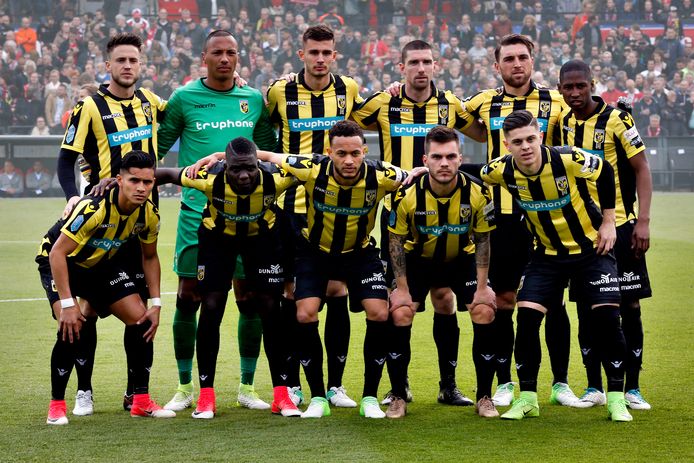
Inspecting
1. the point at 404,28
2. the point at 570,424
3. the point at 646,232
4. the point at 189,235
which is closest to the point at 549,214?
the point at 646,232

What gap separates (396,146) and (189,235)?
4.87 feet

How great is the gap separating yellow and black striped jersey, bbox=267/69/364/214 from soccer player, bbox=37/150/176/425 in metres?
1.03

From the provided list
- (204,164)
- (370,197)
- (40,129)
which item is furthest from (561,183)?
(40,129)

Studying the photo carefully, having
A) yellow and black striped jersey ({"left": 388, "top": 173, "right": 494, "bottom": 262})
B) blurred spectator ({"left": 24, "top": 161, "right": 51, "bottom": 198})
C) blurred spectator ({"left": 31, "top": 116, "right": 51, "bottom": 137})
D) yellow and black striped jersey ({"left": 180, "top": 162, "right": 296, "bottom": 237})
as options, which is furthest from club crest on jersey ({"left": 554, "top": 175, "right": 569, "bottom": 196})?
blurred spectator ({"left": 31, "top": 116, "right": 51, "bottom": 137})

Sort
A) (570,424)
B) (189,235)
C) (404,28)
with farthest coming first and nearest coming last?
1. (404,28)
2. (189,235)
3. (570,424)

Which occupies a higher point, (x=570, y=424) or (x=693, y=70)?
(x=693, y=70)

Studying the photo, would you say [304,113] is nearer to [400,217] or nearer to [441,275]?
[400,217]

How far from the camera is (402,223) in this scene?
22.7 ft

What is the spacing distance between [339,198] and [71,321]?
1.71m

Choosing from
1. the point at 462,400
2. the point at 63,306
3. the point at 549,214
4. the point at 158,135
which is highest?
the point at 158,135

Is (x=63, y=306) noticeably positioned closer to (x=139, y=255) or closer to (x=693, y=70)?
(x=139, y=255)

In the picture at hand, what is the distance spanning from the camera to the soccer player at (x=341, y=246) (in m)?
6.77

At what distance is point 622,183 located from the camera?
7152 mm

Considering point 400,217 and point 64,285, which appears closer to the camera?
point 64,285
